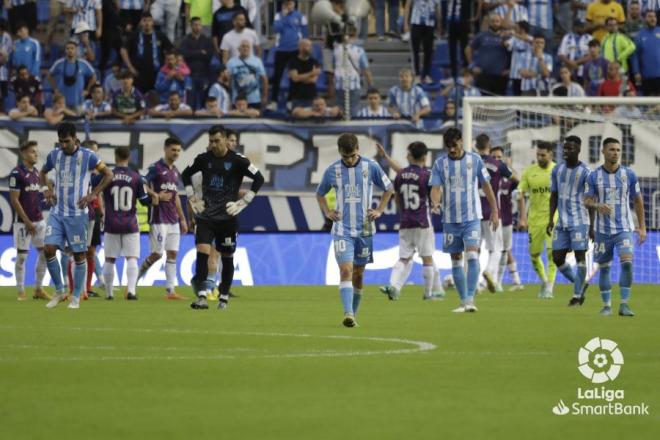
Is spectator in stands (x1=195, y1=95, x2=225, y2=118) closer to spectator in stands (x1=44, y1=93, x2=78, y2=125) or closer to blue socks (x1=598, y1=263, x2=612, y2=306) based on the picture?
spectator in stands (x1=44, y1=93, x2=78, y2=125)

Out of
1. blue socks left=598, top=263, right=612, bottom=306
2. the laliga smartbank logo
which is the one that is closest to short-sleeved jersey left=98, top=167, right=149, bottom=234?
blue socks left=598, top=263, right=612, bottom=306

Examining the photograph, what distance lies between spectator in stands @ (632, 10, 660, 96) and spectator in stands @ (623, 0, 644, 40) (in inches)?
41.2

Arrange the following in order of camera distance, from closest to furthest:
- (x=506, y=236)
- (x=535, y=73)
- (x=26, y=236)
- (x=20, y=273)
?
1. (x=20, y=273)
2. (x=26, y=236)
3. (x=506, y=236)
4. (x=535, y=73)

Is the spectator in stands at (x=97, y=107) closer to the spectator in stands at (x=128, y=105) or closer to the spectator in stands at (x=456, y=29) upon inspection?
the spectator in stands at (x=128, y=105)

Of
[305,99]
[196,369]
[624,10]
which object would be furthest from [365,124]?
[196,369]

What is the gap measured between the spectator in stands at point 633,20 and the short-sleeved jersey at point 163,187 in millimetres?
12564

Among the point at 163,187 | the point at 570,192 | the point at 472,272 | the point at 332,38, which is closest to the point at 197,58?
the point at 332,38

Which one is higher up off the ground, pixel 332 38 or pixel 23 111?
pixel 332 38

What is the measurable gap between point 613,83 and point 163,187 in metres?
10.6

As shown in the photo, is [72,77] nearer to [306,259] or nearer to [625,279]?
[306,259]

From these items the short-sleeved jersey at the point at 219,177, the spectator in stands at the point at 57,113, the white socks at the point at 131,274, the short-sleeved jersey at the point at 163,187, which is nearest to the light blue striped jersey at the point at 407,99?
the spectator in stands at the point at 57,113

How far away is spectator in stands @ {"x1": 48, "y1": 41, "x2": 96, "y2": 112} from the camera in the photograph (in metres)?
28.8

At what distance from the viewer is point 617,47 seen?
29.8m

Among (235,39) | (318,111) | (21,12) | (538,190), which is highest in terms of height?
(21,12)
